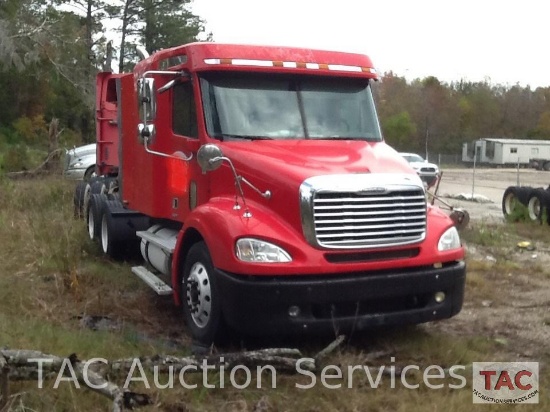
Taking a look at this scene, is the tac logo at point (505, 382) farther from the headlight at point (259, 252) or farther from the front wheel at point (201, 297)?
the front wheel at point (201, 297)

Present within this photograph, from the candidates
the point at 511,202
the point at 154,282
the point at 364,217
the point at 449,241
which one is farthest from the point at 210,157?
the point at 511,202

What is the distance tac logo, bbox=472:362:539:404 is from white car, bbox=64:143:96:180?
15.0m

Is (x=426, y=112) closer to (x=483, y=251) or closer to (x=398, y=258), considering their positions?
(x=483, y=251)

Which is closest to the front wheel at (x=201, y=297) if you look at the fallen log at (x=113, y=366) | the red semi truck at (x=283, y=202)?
the red semi truck at (x=283, y=202)

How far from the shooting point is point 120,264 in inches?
386

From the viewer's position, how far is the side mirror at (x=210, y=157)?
20.0 ft

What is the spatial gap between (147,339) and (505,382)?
287 cm

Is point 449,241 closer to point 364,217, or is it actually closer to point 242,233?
point 364,217

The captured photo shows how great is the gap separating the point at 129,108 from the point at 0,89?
174 ft

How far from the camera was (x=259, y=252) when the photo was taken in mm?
5688

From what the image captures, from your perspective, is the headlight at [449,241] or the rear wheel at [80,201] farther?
the rear wheel at [80,201]

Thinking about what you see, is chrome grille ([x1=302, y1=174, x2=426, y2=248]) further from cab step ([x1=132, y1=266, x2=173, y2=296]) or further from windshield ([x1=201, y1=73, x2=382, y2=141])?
cab step ([x1=132, y1=266, x2=173, y2=296])

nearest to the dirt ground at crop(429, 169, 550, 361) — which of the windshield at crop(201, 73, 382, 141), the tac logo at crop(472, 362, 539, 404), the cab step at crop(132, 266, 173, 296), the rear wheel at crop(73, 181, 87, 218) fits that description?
the tac logo at crop(472, 362, 539, 404)

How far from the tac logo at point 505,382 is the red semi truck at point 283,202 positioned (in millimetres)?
651
